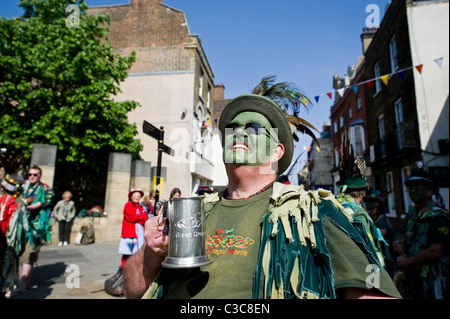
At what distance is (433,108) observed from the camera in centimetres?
1165

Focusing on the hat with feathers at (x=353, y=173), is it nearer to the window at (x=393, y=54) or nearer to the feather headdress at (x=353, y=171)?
the feather headdress at (x=353, y=171)

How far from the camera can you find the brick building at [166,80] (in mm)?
16547

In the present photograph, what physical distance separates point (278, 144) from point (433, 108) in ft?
43.4

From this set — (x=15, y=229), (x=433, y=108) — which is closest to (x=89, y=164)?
(x=15, y=229)

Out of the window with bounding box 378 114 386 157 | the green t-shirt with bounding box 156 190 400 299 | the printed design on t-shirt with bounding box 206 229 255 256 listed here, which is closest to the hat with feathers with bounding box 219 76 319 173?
the green t-shirt with bounding box 156 190 400 299

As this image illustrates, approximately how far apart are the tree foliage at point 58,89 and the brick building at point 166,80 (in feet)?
12.5

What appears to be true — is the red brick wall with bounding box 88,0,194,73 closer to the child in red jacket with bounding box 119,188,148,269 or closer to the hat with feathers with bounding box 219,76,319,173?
the child in red jacket with bounding box 119,188,148,269

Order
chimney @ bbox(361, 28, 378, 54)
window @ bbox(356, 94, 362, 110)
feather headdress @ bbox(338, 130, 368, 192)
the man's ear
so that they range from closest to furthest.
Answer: the man's ear
feather headdress @ bbox(338, 130, 368, 192)
chimney @ bbox(361, 28, 378, 54)
window @ bbox(356, 94, 362, 110)

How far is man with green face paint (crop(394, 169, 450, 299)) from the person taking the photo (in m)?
3.16

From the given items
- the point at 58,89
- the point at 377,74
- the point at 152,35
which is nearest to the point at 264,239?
the point at 58,89

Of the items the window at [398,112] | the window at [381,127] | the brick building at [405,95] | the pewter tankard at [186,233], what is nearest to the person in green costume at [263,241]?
the pewter tankard at [186,233]

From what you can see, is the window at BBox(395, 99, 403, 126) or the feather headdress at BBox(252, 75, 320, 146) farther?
the window at BBox(395, 99, 403, 126)

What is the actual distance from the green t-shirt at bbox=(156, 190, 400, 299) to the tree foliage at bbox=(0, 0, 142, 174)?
11.8 m
